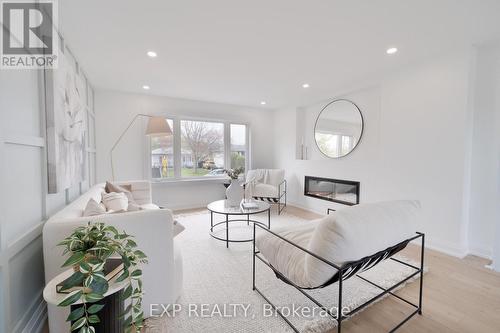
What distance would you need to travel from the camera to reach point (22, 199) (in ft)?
4.57

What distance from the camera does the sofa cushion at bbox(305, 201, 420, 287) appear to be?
1161 mm

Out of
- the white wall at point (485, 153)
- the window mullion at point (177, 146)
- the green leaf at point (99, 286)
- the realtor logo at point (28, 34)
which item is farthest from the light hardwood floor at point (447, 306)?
the window mullion at point (177, 146)

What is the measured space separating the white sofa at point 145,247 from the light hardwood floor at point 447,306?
1308mm

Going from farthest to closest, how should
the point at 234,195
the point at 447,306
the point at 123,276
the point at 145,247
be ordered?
the point at 234,195 → the point at 447,306 → the point at 145,247 → the point at 123,276

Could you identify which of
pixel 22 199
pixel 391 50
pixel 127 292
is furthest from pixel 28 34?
pixel 391 50

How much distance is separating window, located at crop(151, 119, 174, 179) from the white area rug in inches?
91.5

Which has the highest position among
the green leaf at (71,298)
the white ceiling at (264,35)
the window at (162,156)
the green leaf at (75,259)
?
the white ceiling at (264,35)

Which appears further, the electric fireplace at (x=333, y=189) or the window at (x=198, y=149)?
the window at (x=198, y=149)

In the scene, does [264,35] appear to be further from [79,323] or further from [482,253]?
[482,253]

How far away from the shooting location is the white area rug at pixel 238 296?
153 centimetres

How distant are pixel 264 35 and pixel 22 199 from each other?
238 cm

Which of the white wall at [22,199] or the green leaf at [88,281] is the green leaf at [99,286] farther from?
the white wall at [22,199]

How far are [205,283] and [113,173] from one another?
294 cm

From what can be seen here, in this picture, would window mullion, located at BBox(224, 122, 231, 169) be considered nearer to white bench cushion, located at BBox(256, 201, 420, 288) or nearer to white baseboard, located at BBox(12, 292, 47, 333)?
white bench cushion, located at BBox(256, 201, 420, 288)
